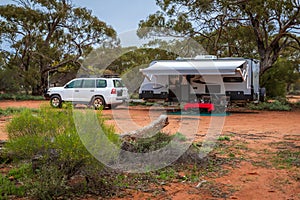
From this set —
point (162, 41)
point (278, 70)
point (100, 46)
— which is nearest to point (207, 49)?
point (162, 41)

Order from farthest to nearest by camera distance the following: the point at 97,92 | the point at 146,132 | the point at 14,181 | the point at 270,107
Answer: the point at 270,107 < the point at 97,92 < the point at 146,132 < the point at 14,181

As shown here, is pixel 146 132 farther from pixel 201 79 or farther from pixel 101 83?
pixel 101 83

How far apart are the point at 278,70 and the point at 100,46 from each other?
1493 centimetres

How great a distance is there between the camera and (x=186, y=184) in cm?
466

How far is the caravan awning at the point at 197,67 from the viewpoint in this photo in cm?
1380

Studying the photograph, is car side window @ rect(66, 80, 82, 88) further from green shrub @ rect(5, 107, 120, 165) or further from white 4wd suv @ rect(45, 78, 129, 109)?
green shrub @ rect(5, 107, 120, 165)

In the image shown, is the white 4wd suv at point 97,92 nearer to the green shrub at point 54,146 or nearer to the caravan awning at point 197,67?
the caravan awning at point 197,67

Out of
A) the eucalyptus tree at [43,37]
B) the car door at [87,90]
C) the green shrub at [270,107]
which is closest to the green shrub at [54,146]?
the car door at [87,90]

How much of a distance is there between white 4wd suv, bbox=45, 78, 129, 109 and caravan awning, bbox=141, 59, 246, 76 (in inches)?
75.0

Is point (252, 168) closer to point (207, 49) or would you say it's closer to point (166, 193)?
point (166, 193)

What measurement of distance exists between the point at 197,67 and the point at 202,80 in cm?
94

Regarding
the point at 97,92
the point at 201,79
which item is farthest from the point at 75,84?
the point at 201,79

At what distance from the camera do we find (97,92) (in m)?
16.1

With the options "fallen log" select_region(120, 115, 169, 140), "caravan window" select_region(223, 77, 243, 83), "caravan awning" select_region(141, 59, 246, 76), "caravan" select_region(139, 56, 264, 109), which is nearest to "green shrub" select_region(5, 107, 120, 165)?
"fallen log" select_region(120, 115, 169, 140)
